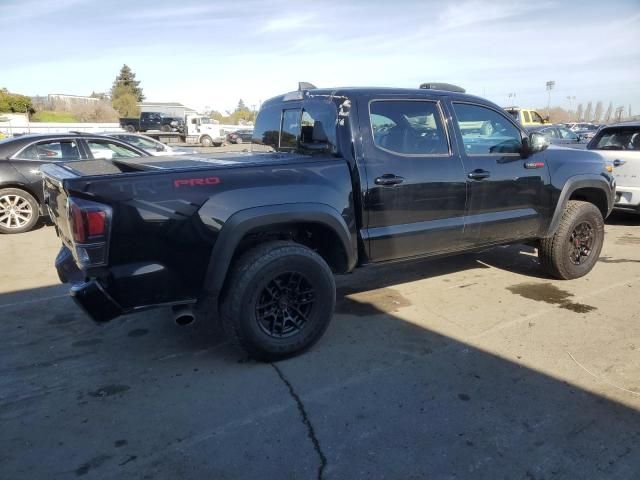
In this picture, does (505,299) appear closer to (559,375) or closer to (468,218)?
(468,218)

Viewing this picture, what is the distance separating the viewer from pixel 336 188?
3.48 m

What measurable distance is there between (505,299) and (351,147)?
7.32 ft

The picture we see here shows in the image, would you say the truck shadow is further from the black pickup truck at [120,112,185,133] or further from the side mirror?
the black pickup truck at [120,112,185,133]

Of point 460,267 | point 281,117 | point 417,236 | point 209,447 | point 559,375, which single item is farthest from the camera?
point 460,267

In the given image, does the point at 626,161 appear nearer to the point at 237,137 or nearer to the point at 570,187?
the point at 570,187

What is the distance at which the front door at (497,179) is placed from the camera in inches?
166

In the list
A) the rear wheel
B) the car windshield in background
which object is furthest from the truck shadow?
the car windshield in background

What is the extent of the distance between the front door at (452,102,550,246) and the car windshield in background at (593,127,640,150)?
4.31m

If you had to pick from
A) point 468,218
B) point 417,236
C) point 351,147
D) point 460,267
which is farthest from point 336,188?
point 460,267

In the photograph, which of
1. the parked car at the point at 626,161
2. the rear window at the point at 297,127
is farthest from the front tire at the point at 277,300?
the parked car at the point at 626,161

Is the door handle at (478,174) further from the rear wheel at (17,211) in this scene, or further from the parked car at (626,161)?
the rear wheel at (17,211)

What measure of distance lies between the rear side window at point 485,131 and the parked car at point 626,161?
165 inches

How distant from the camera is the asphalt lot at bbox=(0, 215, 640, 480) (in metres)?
2.43

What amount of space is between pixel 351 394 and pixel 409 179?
1.71 m
